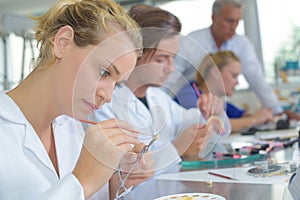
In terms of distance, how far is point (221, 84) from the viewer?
111 cm

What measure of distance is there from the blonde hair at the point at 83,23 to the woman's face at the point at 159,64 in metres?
0.08

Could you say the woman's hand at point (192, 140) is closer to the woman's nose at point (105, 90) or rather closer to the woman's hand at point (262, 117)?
the woman's nose at point (105, 90)

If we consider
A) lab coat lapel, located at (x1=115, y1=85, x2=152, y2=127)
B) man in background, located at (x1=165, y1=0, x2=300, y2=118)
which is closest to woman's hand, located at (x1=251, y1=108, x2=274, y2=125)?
man in background, located at (x1=165, y1=0, x2=300, y2=118)

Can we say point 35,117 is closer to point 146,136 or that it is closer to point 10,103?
point 10,103

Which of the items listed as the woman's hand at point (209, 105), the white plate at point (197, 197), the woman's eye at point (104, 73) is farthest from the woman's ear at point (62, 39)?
the woman's hand at point (209, 105)

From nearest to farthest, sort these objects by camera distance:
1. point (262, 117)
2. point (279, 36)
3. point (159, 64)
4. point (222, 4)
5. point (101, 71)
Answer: point (101, 71) → point (159, 64) → point (262, 117) → point (222, 4) → point (279, 36)

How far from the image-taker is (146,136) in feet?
2.53

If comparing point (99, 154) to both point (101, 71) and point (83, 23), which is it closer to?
point (101, 71)

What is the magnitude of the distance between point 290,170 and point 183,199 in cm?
36

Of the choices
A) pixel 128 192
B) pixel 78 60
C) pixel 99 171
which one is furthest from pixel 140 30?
pixel 128 192

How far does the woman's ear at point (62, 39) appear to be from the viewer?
2.42 feet

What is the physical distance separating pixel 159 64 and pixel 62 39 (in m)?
0.24

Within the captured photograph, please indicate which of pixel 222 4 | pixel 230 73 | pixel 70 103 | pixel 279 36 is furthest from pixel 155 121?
pixel 279 36

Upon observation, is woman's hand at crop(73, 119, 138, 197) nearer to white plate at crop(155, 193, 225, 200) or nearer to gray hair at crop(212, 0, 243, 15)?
white plate at crop(155, 193, 225, 200)
